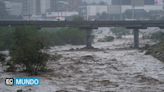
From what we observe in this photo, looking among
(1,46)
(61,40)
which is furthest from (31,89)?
(61,40)

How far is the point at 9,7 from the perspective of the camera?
187250 millimetres

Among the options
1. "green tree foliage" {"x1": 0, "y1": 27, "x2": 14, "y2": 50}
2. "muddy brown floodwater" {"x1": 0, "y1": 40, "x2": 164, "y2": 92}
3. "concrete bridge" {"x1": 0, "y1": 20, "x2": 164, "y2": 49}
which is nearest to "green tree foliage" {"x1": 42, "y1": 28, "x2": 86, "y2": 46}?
"concrete bridge" {"x1": 0, "y1": 20, "x2": 164, "y2": 49}

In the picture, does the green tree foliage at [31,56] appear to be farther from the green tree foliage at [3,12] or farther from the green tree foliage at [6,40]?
the green tree foliage at [3,12]

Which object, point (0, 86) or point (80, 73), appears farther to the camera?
point (80, 73)

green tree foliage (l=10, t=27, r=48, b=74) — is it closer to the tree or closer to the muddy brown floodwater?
the muddy brown floodwater

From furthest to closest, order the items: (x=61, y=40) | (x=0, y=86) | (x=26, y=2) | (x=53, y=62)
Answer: (x=26, y=2) → (x=61, y=40) → (x=53, y=62) → (x=0, y=86)

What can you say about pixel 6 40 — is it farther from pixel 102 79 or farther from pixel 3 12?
pixel 3 12

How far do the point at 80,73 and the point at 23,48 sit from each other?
6207mm

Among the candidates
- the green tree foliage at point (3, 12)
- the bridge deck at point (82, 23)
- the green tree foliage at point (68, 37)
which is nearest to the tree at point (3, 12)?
the green tree foliage at point (3, 12)

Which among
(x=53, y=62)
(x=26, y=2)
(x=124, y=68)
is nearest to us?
(x=124, y=68)

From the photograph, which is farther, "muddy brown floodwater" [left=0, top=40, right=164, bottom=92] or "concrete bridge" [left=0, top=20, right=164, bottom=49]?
"concrete bridge" [left=0, top=20, right=164, bottom=49]

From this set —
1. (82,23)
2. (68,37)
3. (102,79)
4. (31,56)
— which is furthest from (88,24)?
(102,79)

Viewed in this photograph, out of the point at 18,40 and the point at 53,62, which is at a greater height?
the point at 18,40

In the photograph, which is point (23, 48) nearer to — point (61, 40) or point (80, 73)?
point (80, 73)
